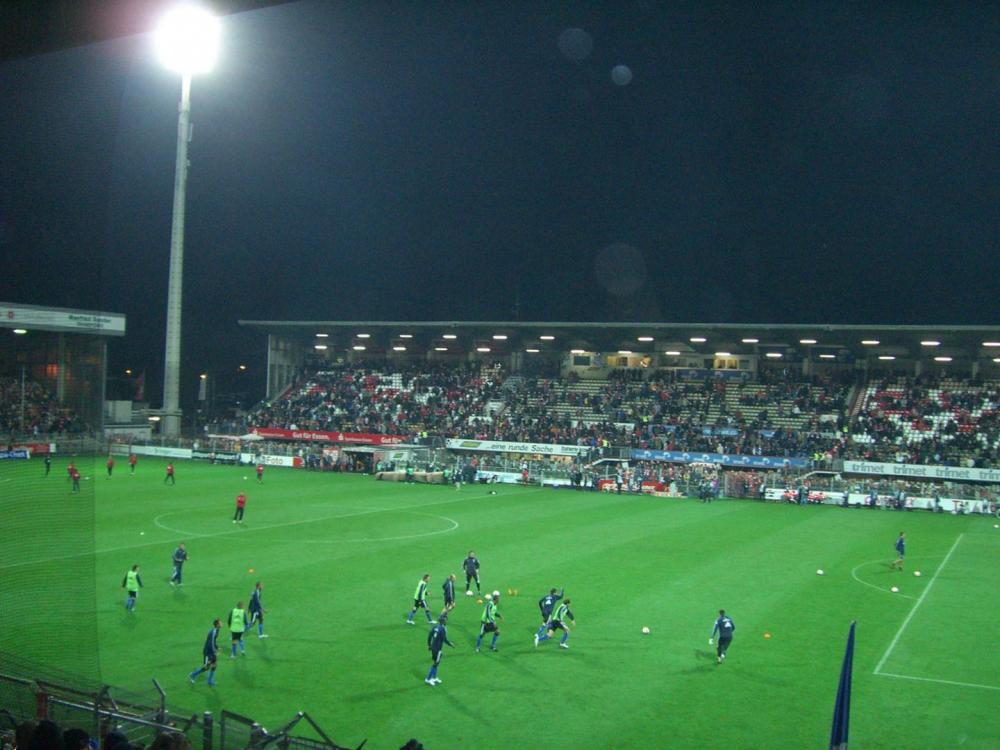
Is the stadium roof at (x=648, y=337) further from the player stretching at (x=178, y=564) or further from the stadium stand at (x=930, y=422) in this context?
the player stretching at (x=178, y=564)

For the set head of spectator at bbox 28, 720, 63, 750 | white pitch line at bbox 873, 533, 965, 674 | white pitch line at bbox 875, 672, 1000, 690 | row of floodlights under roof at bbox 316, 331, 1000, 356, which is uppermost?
row of floodlights under roof at bbox 316, 331, 1000, 356

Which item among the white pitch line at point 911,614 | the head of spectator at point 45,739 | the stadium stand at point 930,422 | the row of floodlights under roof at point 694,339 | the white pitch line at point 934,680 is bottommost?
the white pitch line at point 934,680

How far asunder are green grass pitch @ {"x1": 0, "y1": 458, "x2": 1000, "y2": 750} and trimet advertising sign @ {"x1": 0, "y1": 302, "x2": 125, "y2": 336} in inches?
138

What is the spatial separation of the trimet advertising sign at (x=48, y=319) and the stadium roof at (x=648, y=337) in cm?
3333

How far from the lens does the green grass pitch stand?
13.8 meters

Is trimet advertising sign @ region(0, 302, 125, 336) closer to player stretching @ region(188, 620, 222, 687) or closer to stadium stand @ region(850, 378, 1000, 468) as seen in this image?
player stretching @ region(188, 620, 222, 687)

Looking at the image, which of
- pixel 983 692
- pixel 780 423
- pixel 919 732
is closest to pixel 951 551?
pixel 983 692

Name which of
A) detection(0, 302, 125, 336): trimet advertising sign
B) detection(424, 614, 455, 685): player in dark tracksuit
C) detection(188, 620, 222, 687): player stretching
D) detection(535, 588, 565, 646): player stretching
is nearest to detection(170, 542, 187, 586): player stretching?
detection(0, 302, 125, 336): trimet advertising sign

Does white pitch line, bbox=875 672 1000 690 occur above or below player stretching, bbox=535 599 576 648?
below

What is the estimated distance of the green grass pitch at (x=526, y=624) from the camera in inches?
543

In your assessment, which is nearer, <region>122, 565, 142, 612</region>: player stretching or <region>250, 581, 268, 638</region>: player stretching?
<region>250, 581, 268, 638</region>: player stretching

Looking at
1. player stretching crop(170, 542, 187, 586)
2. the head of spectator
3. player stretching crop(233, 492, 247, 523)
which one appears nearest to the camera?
the head of spectator

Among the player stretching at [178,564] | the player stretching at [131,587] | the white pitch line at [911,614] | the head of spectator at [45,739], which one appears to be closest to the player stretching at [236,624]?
the player stretching at [131,587]

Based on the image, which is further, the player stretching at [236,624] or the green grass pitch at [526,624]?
the player stretching at [236,624]
